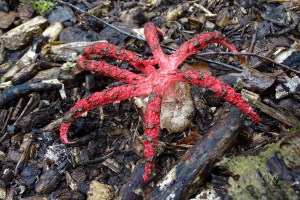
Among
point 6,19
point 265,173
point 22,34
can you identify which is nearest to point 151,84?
point 265,173

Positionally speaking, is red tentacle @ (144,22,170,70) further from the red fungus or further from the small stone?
the small stone

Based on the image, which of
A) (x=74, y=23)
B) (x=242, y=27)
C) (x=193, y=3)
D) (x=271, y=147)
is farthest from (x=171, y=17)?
(x=271, y=147)

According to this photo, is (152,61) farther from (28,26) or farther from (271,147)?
(28,26)

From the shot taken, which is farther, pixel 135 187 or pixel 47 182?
pixel 47 182

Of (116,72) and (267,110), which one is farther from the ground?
(116,72)

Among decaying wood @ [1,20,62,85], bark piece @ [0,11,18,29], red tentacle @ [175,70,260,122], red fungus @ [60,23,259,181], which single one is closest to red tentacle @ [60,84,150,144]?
red fungus @ [60,23,259,181]

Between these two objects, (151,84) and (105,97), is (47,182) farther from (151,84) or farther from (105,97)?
(151,84)
